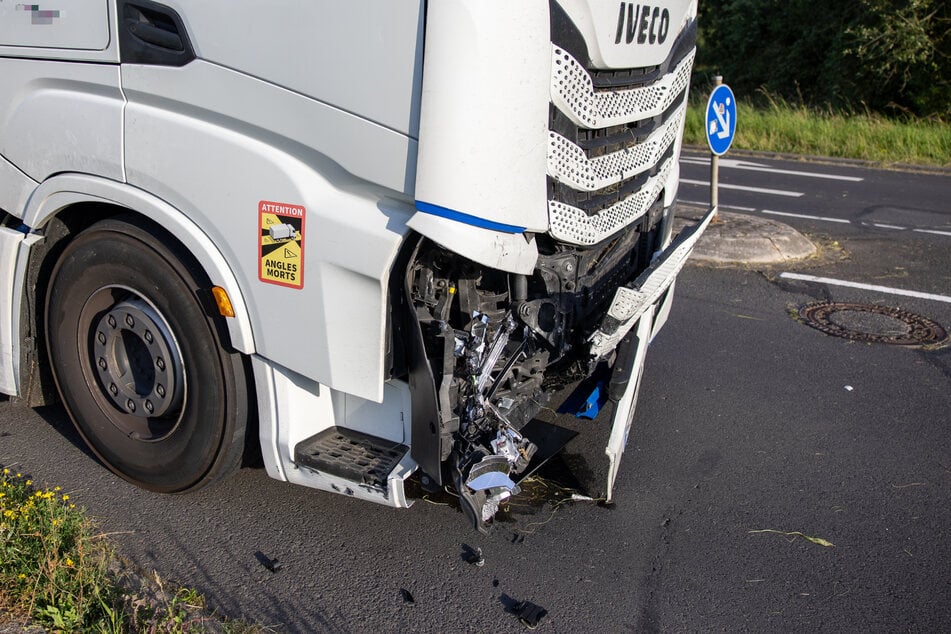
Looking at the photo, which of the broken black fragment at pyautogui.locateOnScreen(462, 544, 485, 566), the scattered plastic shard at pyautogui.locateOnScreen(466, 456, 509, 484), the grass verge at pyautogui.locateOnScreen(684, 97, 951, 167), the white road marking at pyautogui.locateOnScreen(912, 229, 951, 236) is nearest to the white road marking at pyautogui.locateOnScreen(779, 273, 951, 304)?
the white road marking at pyautogui.locateOnScreen(912, 229, 951, 236)

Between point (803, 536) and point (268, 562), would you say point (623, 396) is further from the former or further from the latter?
point (268, 562)

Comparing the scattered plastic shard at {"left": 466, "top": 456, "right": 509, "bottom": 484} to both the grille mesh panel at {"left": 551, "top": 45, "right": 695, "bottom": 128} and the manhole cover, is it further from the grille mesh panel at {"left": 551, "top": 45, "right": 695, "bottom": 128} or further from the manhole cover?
the manhole cover

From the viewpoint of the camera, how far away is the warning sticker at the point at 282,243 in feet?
9.11

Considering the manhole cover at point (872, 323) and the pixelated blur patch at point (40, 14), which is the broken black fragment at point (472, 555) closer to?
the pixelated blur patch at point (40, 14)

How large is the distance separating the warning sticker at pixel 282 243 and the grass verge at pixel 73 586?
1140mm

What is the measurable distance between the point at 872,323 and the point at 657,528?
3.31 m

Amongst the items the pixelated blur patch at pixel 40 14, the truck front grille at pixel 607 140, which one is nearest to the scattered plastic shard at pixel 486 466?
the truck front grille at pixel 607 140

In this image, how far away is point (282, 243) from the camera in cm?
281

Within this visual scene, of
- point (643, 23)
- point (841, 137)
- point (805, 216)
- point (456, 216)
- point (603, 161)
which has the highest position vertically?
point (643, 23)

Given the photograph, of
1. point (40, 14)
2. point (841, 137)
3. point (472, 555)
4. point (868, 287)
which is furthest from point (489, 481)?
point (841, 137)

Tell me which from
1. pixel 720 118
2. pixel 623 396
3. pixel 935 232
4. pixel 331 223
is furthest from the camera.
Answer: pixel 935 232

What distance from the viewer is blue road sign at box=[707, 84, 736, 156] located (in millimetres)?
6406

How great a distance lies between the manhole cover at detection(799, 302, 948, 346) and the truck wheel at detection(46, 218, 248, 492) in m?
4.28

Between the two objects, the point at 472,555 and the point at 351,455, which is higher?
the point at 351,455
